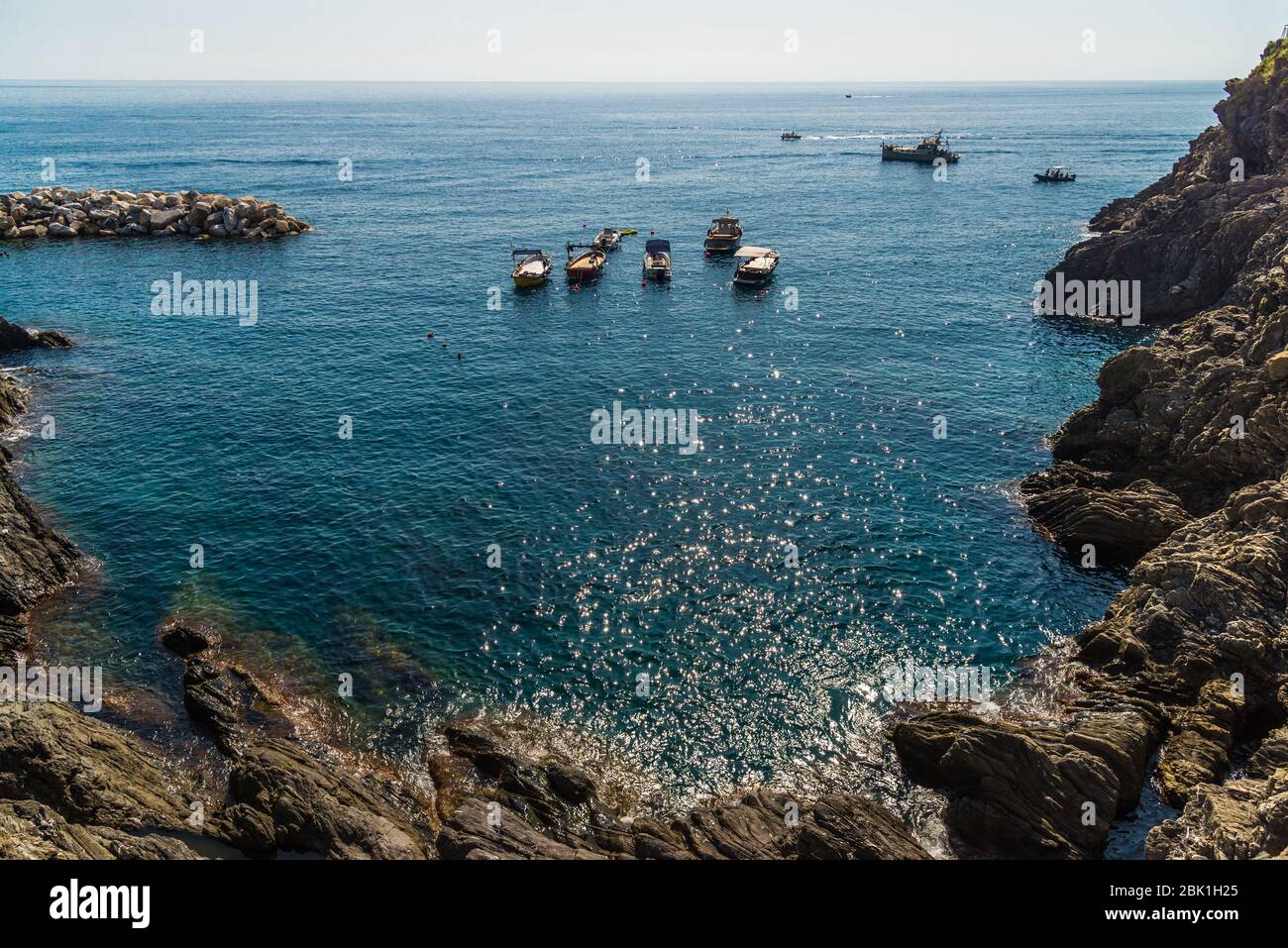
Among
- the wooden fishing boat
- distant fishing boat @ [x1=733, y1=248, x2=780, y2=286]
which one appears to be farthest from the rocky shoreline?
the wooden fishing boat

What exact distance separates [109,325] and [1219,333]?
11293 cm

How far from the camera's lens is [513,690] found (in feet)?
135

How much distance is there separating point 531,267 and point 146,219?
246 ft

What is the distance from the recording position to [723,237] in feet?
399

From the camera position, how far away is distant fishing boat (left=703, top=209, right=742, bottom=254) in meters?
121

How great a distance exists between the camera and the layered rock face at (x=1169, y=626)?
1268 inches

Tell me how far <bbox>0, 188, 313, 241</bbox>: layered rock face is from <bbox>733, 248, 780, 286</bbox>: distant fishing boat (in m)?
81.3

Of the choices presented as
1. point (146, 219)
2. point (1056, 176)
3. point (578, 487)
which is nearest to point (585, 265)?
point (578, 487)

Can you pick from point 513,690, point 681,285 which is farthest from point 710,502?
point 681,285

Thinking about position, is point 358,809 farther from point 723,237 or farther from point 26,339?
point 723,237

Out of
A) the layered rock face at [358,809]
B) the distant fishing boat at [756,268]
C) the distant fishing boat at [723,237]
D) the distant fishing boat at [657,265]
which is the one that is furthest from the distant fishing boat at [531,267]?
the layered rock face at [358,809]

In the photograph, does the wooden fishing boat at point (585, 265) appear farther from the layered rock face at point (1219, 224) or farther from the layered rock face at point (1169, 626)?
the layered rock face at point (1169, 626)

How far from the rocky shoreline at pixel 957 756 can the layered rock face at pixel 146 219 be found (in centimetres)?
9510

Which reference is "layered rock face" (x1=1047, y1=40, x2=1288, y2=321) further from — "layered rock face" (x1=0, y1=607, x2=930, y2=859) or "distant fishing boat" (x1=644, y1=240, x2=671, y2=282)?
"layered rock face" (x1=0, y1=607, x2=930, y2=859)
